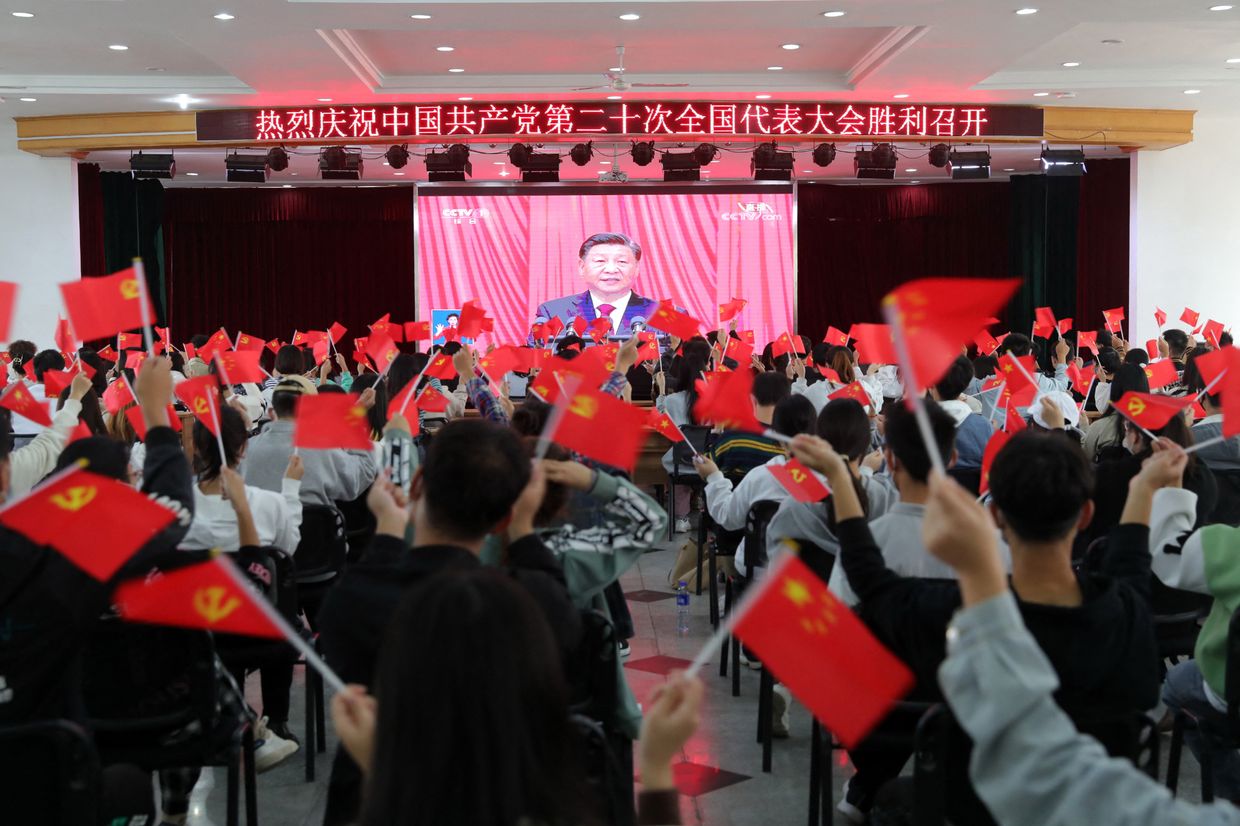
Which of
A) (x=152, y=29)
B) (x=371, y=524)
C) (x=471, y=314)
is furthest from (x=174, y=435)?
(x=152, y=29)

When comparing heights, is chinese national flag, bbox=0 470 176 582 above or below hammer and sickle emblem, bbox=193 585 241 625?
above

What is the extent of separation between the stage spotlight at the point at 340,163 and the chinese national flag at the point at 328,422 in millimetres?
8517

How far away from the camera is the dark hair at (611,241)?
46.2 feet

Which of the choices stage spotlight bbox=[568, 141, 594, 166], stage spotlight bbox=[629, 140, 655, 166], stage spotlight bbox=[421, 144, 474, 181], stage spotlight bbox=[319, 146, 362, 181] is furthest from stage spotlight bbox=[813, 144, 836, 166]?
stage spotlight bbox=[319, 146, 362, 181]

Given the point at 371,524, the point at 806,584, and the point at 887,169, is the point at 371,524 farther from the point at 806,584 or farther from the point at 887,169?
the point at 887,169

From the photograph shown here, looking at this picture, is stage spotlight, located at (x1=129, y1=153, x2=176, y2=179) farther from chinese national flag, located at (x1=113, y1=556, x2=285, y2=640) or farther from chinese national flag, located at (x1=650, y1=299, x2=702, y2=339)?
chinese national flag, located at (x1=113, y1=556, x2=285, y2=640)

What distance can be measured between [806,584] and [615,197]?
13.1 m

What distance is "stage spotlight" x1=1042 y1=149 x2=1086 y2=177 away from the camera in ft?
36.1

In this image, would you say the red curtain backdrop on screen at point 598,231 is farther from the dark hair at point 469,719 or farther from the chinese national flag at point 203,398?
the dark hair at point 469,719

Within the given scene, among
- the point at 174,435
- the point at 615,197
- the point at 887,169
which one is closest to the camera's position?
the point at 174,435

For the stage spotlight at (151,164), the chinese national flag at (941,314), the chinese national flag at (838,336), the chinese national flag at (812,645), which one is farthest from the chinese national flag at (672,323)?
the stage spotlight at (151,164)

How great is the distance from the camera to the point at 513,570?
1.92m

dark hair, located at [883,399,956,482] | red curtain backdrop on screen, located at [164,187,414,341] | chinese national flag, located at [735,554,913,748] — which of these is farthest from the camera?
red curtain backdrop on screen, located at [164,187,414,341]

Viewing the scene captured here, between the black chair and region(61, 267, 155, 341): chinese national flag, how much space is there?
134cm
